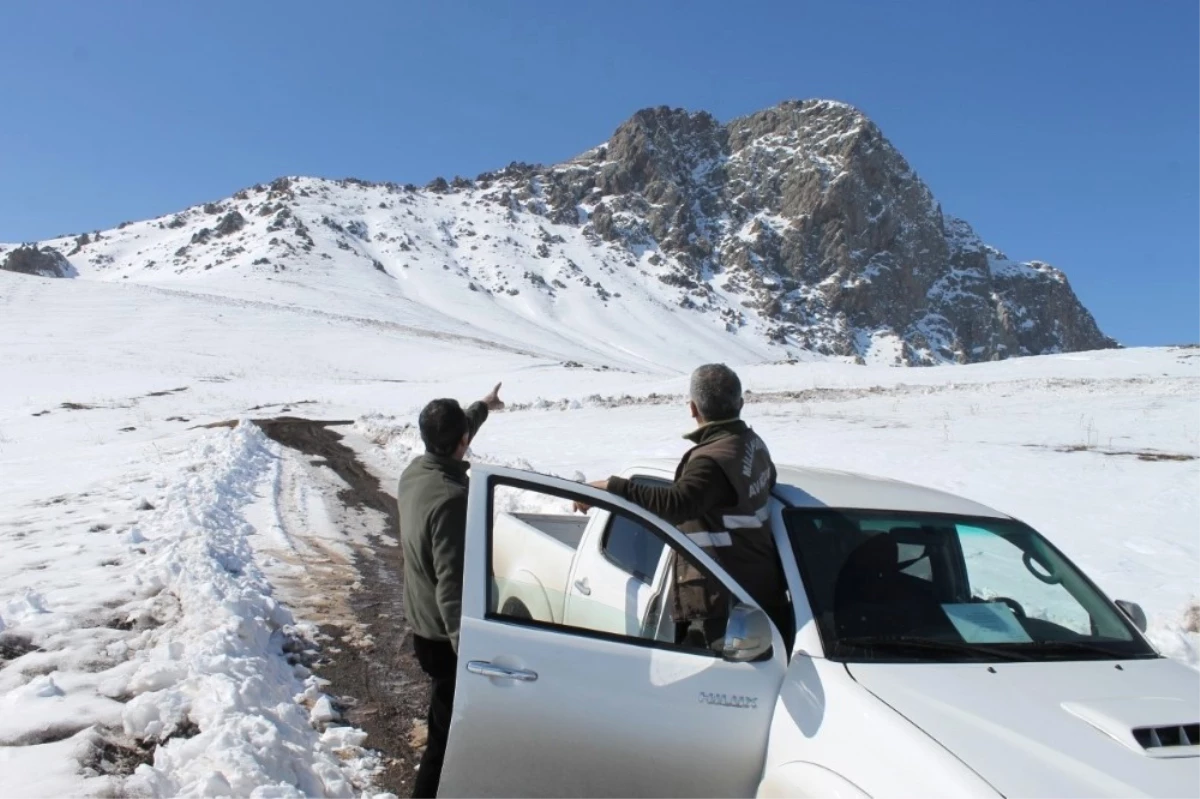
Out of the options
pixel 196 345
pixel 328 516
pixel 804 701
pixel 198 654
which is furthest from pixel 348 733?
pixel 196 345

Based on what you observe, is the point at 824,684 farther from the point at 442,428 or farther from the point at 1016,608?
the point at 442,428

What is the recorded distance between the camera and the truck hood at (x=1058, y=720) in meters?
2.23

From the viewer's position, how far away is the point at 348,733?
4.43 metres

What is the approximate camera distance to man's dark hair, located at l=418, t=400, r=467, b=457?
3.45 m

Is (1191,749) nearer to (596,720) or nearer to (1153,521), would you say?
(596,720)

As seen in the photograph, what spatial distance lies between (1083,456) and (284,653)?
12.5 m

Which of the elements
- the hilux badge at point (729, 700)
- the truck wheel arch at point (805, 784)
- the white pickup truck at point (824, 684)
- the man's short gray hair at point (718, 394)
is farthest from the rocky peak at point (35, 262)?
the truck wheel arch at point (805, 784)

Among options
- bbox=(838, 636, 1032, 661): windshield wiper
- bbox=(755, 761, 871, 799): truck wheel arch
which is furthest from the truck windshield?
bbox=(755, 761, 871, 799): truck wheel arch

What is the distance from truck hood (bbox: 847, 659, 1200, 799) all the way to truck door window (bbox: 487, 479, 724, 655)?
69 centimetres

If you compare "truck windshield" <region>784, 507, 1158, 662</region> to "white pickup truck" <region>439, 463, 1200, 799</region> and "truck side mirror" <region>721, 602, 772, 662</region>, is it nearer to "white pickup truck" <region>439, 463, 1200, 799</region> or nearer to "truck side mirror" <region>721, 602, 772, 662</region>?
"white pickup truck" <region>439, 463, 1200, 799</region>

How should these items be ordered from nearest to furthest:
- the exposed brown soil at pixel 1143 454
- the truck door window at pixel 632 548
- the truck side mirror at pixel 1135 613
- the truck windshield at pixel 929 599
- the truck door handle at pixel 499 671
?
the truck door handle at pixel 499 671, the truck windshield at pixel 929 599, the truck side mirror at pixel 1135 613, the truck door window at pixel 632 548, the exposed brown soil at pixel 1143 454

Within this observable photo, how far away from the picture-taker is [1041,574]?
11.9 feet

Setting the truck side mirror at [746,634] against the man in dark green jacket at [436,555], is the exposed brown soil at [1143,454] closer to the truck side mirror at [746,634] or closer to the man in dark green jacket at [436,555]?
the truck side mirror at [746,634]

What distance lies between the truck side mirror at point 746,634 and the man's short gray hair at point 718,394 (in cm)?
104
